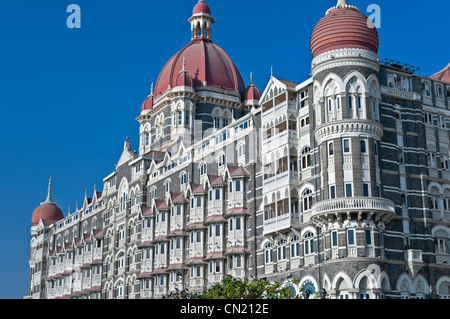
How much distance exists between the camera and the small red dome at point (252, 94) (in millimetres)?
86669

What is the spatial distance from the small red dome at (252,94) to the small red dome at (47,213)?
1763 inches

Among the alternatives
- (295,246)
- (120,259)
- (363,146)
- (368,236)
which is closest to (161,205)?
(120,259)

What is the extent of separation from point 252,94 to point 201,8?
15.1 meters

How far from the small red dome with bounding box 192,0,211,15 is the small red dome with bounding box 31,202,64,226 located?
43850 mm

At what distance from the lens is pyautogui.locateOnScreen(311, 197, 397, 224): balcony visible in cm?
4966

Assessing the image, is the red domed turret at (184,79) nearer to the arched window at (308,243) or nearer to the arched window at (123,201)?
the arched window at (123,201)

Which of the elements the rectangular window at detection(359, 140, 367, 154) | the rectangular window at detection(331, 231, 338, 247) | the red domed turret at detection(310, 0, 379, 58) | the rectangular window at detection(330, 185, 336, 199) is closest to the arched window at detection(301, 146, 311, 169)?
the rectangular window at detection(330, 185, 336, 199)

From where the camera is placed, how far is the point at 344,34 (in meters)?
53.2

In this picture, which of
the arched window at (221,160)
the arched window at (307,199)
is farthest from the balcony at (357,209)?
the arched window at (221,160)

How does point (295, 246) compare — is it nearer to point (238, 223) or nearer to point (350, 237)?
point (350, 237)

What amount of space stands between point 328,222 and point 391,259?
5505 millimetres

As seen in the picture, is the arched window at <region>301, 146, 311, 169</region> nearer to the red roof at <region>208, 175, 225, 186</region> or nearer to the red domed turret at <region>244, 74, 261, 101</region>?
the red roof at <region>208, 175, 225, 186</region>
